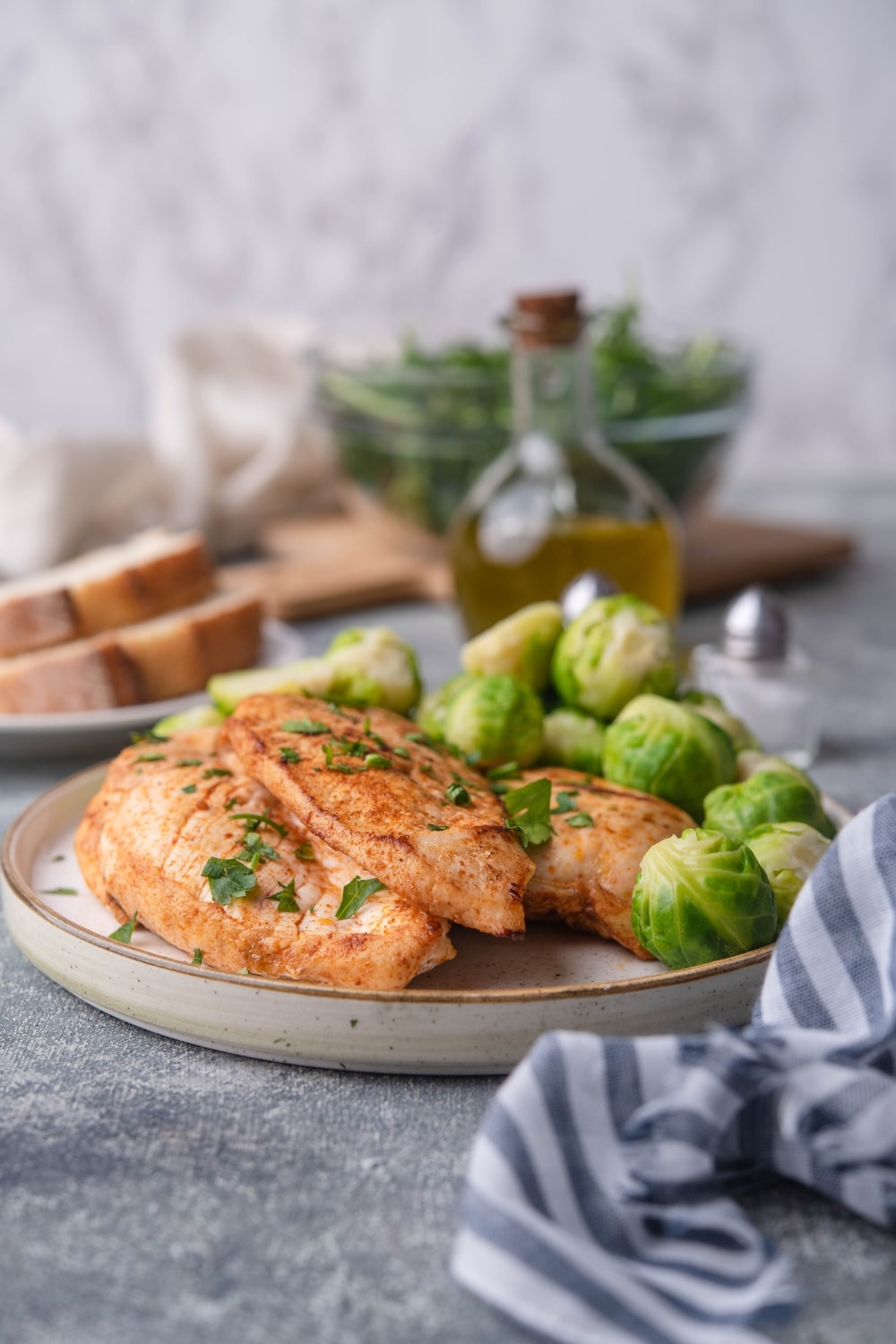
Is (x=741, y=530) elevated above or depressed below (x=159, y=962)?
below

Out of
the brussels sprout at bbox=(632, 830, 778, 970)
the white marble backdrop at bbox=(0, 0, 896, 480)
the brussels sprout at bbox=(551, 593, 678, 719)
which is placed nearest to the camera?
the brussels sprout at bbox=(632, 830, 778, 970)

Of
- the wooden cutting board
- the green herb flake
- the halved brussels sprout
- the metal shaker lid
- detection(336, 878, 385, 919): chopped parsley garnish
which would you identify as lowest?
the wooden cutting board

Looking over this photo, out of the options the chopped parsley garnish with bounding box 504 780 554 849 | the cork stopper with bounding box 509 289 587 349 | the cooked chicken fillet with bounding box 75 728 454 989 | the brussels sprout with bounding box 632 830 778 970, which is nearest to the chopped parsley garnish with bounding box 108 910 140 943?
the cooked chicken fillet with bounding box 75 728 454 989

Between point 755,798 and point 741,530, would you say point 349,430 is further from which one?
point 755,798

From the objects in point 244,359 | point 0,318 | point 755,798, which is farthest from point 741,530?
point 0,318

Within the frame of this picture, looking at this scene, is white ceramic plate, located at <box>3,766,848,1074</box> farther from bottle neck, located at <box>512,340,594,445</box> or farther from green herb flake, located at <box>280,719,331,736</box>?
bottle neck, located at <box>512,340,594,445</box>

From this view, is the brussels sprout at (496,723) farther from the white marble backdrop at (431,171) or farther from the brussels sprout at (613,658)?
the white marble backdrop at (431,171)

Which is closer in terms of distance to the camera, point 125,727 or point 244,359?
point 125,727
